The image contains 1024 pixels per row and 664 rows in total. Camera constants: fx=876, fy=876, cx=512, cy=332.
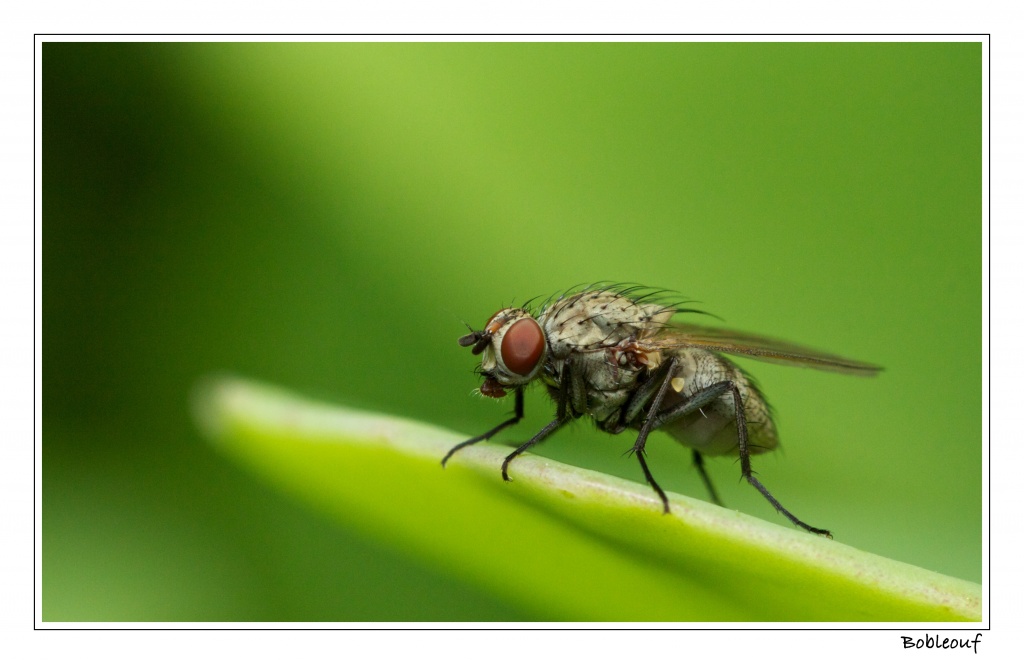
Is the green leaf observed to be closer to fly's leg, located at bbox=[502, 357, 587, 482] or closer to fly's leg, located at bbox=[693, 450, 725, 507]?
fly's leg, located at bbox=[502, 357, 587, 482]

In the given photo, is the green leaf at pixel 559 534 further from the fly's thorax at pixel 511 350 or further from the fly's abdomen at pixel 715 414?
the fly's abdomen at pixel 715 414

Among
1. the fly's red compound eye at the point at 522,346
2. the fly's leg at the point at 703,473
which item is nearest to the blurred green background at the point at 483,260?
the fly's leg at the point at 703,473

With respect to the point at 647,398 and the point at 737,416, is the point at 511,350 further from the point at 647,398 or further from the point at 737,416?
the point at 737,416

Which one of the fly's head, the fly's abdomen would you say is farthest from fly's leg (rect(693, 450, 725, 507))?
the fly's head
